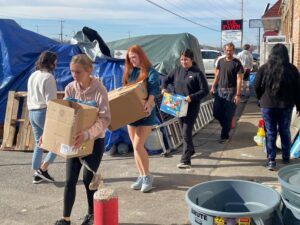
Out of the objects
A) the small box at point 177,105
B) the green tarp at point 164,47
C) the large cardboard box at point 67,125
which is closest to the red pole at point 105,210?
the large cardboard box at point 67,125

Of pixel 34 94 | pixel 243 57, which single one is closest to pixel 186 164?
pixel 34 94

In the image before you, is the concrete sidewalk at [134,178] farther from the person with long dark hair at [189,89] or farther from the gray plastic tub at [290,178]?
the gray plastic tub at [290,178]

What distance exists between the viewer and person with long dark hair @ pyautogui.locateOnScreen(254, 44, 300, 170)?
575 centimetres

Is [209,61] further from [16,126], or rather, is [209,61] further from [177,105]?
[177,105]

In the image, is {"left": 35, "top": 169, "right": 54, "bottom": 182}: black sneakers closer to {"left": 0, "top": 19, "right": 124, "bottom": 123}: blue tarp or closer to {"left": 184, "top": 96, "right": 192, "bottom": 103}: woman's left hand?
{"left": 184, "top": 96, "right": 192, "bottom": 103}: woman's left hand

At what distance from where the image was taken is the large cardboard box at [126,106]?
186 inches

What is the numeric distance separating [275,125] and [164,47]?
17.3ft

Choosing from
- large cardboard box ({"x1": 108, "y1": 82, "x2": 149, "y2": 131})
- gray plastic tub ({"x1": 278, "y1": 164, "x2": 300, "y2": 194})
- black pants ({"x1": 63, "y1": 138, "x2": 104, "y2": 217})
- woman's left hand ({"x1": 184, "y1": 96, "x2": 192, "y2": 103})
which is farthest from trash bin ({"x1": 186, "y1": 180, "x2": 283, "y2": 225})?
woman's left hand ({"x1": 184, "y1": 96, "x2": 192, "y2": 103})

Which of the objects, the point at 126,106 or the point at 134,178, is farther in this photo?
the point at 134,178

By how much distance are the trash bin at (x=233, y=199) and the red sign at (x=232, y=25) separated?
13630 millimetres

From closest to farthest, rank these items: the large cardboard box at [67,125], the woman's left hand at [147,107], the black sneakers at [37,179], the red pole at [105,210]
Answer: the large cardboard box at [67,125]
the red pole at [105,210]
the woman's left hand at [147,107]
the black sneakers at [37,179]

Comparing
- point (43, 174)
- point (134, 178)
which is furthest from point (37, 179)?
point (134, 178)

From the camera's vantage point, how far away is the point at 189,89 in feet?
20.0

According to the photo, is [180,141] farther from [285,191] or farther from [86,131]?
[285,191]
